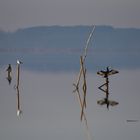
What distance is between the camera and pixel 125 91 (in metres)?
4.07

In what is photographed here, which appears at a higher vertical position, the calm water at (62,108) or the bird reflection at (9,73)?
the bird reflection at (9,73)

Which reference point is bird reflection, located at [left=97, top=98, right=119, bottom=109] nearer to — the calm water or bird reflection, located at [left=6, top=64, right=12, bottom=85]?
the calm water

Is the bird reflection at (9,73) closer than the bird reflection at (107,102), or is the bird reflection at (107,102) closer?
the bird reflection at (107,102)

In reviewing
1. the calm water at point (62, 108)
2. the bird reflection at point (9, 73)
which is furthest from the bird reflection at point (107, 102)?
the bird reflection at point (9, 73)

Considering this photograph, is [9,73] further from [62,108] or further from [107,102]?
[107,102]

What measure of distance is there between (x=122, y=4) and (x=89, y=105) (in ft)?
2.62

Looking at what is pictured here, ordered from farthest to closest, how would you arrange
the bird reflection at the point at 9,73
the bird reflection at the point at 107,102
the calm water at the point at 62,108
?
the bird reflection at the point at 9,73 → the bird reflection at the point at 107,102 → the calm water at the point at 62,108

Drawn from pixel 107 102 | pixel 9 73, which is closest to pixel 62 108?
pixel 107 102

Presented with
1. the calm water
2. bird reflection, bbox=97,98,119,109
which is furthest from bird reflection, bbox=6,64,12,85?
bird reflection, bbox=97,98,119,109

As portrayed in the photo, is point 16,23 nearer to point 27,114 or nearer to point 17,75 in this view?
point 17,75

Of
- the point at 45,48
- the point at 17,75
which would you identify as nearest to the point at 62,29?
the point at 45,48

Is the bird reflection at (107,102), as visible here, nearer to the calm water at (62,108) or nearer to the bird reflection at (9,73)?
the calm water at (62,108)

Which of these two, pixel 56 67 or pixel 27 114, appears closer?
pixel 27 114

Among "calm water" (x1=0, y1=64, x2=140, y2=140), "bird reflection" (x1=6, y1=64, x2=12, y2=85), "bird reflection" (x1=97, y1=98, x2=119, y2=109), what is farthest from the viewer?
"bird reflection" (x1=6, y1=64, x2=12, y2=85)
